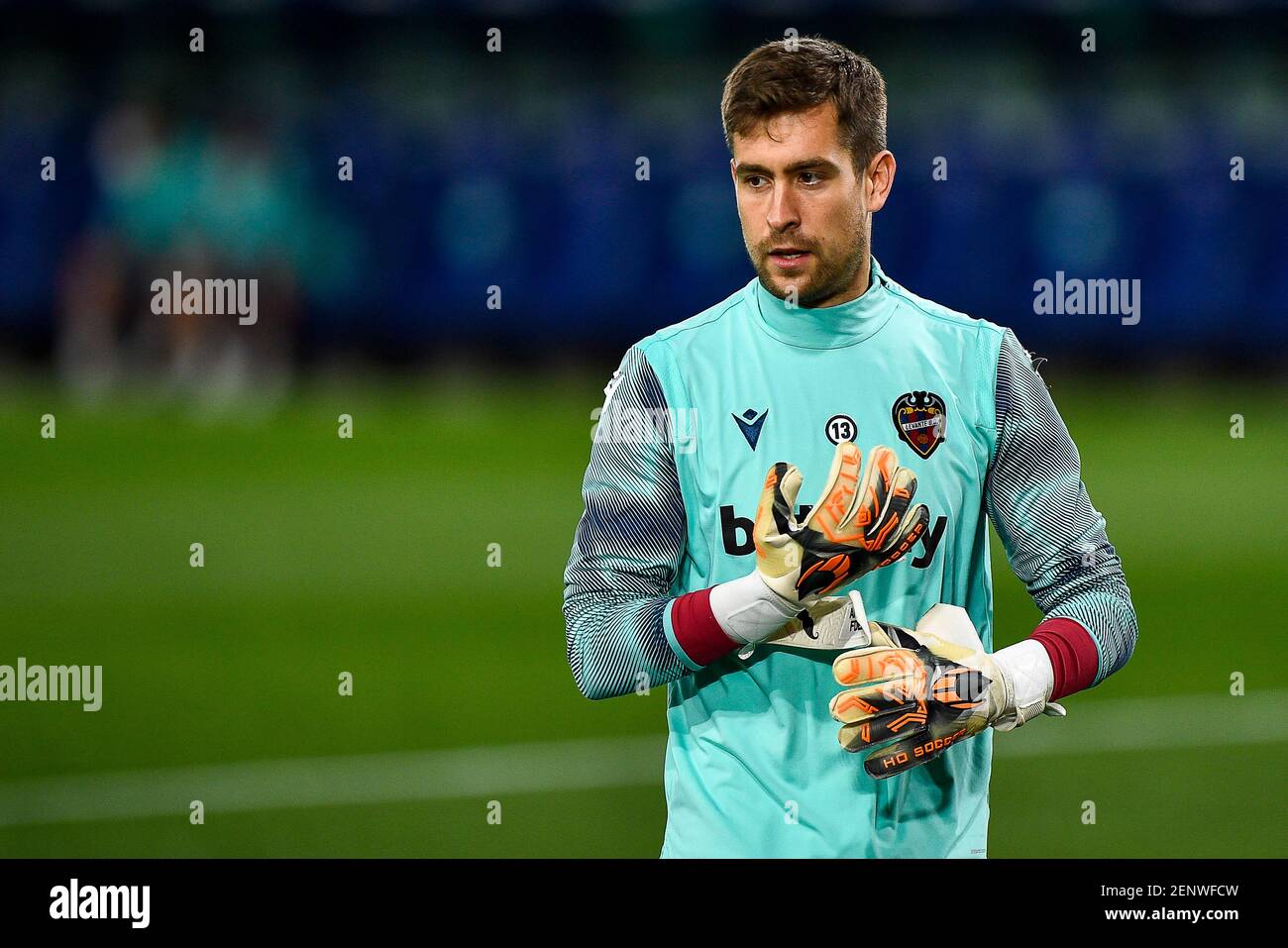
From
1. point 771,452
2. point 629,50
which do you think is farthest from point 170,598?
point 629,50

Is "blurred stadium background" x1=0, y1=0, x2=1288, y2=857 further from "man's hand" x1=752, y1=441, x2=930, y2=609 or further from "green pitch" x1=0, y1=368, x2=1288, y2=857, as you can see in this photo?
"man's hand" x1=752, y1=441, x2=930, y2=609

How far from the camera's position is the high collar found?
11.1 feet

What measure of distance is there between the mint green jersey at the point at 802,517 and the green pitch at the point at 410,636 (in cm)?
353

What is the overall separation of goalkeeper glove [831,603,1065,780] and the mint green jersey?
0.39ft

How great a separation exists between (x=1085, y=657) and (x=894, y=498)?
555mm

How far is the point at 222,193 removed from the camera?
19.1 m

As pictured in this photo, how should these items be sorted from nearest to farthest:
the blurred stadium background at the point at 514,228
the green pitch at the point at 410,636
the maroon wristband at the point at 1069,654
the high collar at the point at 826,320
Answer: the maroon wristband at the point at 1069,654 → the high collar at the point at 826,320 → the green pitch at the point at 410,636 → the blurred stadium background at the point at 514,228

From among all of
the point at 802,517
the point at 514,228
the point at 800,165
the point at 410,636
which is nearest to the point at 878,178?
the point at 800,165

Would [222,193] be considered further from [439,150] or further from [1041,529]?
[1041,529]

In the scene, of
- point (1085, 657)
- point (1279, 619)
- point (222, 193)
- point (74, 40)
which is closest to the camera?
point (1085, 657)

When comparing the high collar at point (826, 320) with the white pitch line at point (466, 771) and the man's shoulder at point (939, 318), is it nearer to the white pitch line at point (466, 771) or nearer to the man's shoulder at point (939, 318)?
the man's shoulder at point (939, 318)

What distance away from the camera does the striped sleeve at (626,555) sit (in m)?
3.23
